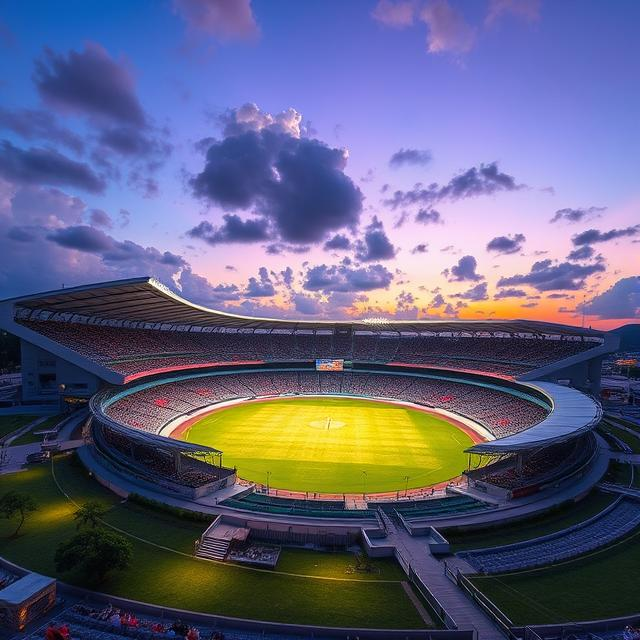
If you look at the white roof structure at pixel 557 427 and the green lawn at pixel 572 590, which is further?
the white roof structure at pixel 557 427

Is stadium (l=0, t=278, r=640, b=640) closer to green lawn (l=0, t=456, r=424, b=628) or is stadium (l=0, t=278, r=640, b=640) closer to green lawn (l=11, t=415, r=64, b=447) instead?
green lawn (l=0, t=456, r=424, b=628)

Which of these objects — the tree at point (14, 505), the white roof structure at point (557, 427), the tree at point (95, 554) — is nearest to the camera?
the tree at point (95, 554)

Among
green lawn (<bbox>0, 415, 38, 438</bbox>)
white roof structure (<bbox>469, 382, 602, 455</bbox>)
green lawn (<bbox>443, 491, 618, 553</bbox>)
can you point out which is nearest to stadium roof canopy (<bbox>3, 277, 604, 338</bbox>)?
green lawn (<bbox>0, 415, 38, 438</bbox>)

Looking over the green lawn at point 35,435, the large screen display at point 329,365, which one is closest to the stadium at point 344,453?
the large screen display at point 329,365

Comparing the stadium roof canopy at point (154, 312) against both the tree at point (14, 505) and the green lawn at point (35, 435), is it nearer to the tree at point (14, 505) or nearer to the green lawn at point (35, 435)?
the green lawn at point (35, 435)

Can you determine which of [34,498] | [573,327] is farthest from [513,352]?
[34,498]
